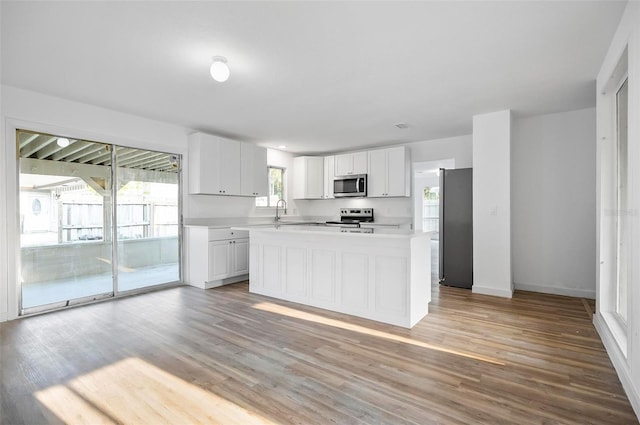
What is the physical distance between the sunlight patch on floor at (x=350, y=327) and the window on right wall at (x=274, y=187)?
3091mm

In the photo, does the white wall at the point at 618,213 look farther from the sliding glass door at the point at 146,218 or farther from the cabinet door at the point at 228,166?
the sliding glass door at the point at 146,218

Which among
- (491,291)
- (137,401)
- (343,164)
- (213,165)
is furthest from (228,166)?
(491,291)

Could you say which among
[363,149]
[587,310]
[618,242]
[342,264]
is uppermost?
[363,149]

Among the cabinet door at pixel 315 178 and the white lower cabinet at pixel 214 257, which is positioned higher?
the cabinet door at pixel 315 178

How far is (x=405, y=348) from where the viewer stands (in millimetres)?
2590

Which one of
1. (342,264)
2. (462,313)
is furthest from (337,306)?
(462,313)

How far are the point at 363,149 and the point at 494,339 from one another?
458cm

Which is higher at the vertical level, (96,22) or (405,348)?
(96,22)

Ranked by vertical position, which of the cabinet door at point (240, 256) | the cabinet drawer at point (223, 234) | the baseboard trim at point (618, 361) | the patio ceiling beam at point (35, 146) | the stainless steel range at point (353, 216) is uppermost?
the patio ceiling beam at point (35, 146)

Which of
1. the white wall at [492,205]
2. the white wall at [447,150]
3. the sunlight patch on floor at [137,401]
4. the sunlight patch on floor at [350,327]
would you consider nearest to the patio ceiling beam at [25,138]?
the sunlight patch on floor at [137,401]

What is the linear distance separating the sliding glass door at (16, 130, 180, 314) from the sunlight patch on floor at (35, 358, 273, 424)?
2227 millimetres

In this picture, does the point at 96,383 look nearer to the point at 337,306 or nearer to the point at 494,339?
the point at 337,306

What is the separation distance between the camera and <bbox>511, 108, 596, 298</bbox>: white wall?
4176mm

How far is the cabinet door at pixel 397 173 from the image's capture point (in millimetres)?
5805
